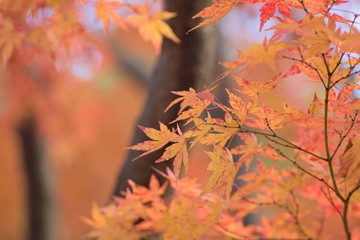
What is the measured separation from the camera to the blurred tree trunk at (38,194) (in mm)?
3236

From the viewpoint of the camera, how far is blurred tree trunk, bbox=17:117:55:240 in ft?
10.6

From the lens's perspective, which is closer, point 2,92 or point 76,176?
point 2,92

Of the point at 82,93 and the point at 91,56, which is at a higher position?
the point at 91,56

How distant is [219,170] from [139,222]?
1.82 feet

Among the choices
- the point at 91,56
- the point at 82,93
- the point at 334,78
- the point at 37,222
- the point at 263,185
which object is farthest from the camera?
the point at 82,93

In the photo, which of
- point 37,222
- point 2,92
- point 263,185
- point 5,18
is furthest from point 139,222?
point 2,92

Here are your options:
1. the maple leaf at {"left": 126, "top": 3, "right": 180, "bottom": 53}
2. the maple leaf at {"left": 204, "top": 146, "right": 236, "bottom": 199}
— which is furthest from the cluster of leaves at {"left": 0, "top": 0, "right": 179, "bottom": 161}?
the maple leaf at {"left": 204, "top": 146, "right": 236, "bottom": 199}

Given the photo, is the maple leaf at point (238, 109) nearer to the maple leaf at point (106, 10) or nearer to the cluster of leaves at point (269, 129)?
the cluster of leaves at point (269, 129)

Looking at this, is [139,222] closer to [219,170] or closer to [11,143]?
[219,170]

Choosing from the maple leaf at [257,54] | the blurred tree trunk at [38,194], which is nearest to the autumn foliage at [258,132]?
the maple leaf at [257,54]

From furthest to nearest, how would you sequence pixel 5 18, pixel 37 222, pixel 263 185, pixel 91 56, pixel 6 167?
pixel 6 167, pixel 91 56, pixel 37 222, pixel 5 18, pixel 263 185

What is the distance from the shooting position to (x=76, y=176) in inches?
229

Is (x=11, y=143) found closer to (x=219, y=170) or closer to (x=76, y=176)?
(x=76, y=176)

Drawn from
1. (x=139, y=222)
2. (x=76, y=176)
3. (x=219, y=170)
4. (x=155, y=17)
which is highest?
(x=155, y=17)
